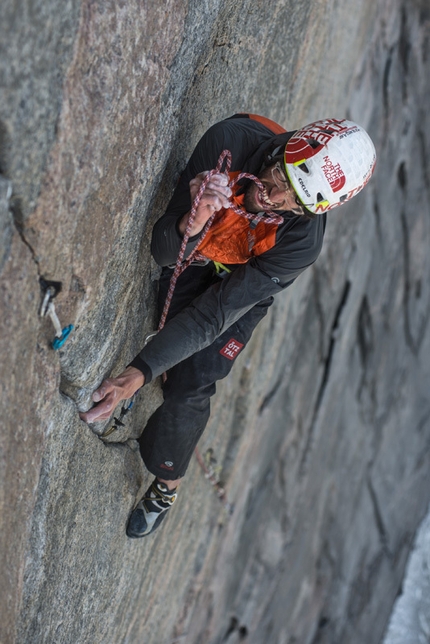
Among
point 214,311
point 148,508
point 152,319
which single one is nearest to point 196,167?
point 214,311

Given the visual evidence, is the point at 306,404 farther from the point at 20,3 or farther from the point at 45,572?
the point at 20,3

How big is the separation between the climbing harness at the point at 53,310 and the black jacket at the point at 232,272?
0.52 m

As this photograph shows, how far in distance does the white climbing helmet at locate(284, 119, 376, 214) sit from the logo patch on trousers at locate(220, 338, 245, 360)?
791 millimetres

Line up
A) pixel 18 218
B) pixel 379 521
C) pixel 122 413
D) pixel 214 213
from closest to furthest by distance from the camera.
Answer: pixel 18 218, pixel 214 213, pixel 122 413, pixel 379 521

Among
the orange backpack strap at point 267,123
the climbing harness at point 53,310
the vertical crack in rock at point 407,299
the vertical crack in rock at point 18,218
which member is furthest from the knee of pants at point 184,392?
the vertical crack in rock at point 407,299

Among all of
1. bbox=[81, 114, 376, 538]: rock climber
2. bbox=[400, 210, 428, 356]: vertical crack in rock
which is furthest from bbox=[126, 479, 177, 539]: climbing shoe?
bbox=[400, 210, 428, 356]: vertical crack in rock

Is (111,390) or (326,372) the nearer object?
(111,390)

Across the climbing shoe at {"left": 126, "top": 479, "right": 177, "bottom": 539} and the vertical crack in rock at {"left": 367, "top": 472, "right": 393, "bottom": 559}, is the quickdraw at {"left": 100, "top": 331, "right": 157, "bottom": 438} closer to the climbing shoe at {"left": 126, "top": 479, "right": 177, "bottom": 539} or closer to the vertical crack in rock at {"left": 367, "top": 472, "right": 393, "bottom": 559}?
the climbing shoe at {"left": 126, "top": 479, "right": 177, "bottom": 539}

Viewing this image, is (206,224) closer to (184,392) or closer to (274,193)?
(274,193)

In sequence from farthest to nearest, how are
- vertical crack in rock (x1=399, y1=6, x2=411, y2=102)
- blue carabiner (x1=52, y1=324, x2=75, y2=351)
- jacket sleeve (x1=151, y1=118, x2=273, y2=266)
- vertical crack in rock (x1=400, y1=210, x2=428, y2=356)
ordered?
vertical crack in rock (x1=400, y1=210, x2=428, y2=356) → vertical crack in rock (x1=399, y1=6, x2=411, y2=102) → jacket sleeve (x1=151, y1=118, x2=273, y2=266) → blue carabiner (x1=52, y1=324, x2=75, y2=351)

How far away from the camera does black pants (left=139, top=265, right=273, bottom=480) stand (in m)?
3.21

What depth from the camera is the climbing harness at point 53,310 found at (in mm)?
2100

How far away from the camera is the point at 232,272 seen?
9.80ft

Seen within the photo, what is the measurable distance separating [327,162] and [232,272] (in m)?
0.63
